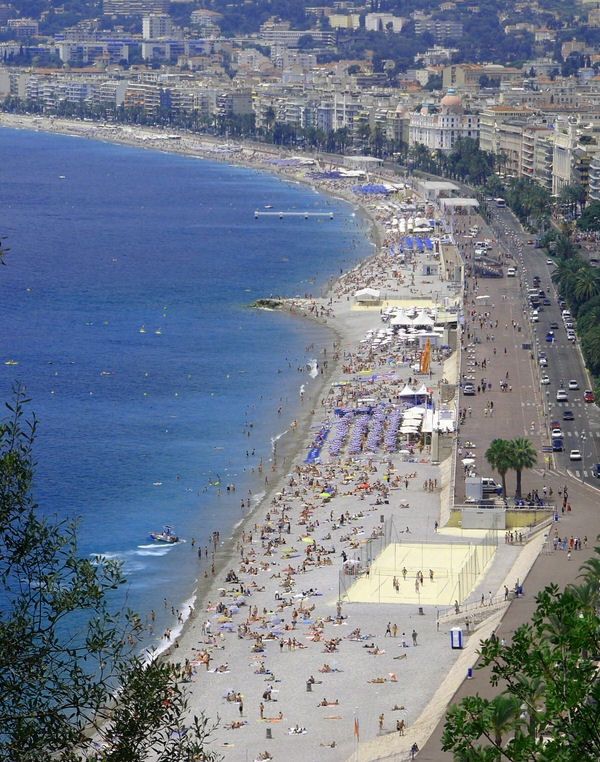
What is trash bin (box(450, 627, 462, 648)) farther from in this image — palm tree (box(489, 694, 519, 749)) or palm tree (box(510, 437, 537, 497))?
palm tree (box(489, 694, 519, 749))

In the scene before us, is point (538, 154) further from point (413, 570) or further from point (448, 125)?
point (413, 570)

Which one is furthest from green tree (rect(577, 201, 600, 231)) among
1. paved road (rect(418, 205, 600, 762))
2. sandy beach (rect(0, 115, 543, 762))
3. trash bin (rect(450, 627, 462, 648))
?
trash bin (rect(450, 627, 462, 648))

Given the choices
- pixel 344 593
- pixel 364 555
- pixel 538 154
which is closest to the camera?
pixel 344 593

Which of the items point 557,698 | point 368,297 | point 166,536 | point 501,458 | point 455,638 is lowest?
point 368,297

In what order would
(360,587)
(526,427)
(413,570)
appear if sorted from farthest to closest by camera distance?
(526,427)
(413,570)
(360,587)

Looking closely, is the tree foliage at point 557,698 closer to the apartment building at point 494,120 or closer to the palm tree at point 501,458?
the palm tree at point 501,458

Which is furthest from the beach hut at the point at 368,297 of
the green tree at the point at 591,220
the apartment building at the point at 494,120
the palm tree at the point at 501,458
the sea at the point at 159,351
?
the apartment building at the point at 494,120

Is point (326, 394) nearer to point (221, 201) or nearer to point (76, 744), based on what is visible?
point (76, 744)

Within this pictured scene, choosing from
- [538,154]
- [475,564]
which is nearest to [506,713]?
[475,564]
